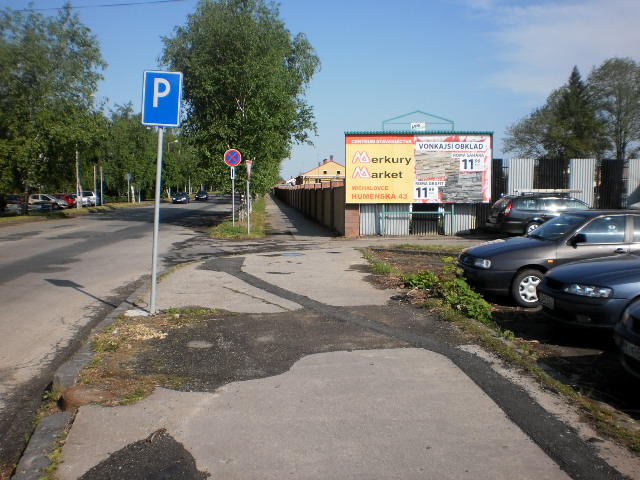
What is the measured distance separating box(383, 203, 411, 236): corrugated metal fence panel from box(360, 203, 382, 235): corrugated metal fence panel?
223 mm

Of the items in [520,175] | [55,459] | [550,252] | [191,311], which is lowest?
[55,459]

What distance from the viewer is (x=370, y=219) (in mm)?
19938

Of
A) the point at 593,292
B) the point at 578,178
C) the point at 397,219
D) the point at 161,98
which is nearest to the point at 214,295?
the point at 161,98

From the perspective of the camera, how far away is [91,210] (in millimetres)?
43594

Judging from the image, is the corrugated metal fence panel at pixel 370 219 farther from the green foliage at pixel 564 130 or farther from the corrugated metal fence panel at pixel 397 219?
the green foliage at pixel 564 130

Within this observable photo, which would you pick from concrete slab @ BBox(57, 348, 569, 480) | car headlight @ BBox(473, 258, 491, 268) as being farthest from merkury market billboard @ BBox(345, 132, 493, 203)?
concrete slab @ BBox(57, 348, 569, 480)

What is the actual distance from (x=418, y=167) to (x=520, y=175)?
466 centimetres

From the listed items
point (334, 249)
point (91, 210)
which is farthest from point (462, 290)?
point (91, 210)

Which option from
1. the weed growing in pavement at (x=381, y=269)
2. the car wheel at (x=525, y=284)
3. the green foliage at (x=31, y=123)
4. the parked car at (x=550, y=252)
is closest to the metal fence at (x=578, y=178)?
the weed growing in pavement at (x=381, y=269)

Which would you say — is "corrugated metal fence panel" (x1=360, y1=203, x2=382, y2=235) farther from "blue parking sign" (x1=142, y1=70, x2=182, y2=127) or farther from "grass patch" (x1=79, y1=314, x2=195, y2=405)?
"blue parking sign" (x1=142, y1=70, x2=182, y2=127)

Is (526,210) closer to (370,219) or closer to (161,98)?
(370,219)

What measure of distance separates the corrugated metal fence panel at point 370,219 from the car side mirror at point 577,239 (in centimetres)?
1160

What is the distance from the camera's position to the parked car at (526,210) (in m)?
17.8

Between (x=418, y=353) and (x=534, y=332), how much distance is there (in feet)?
6.77
